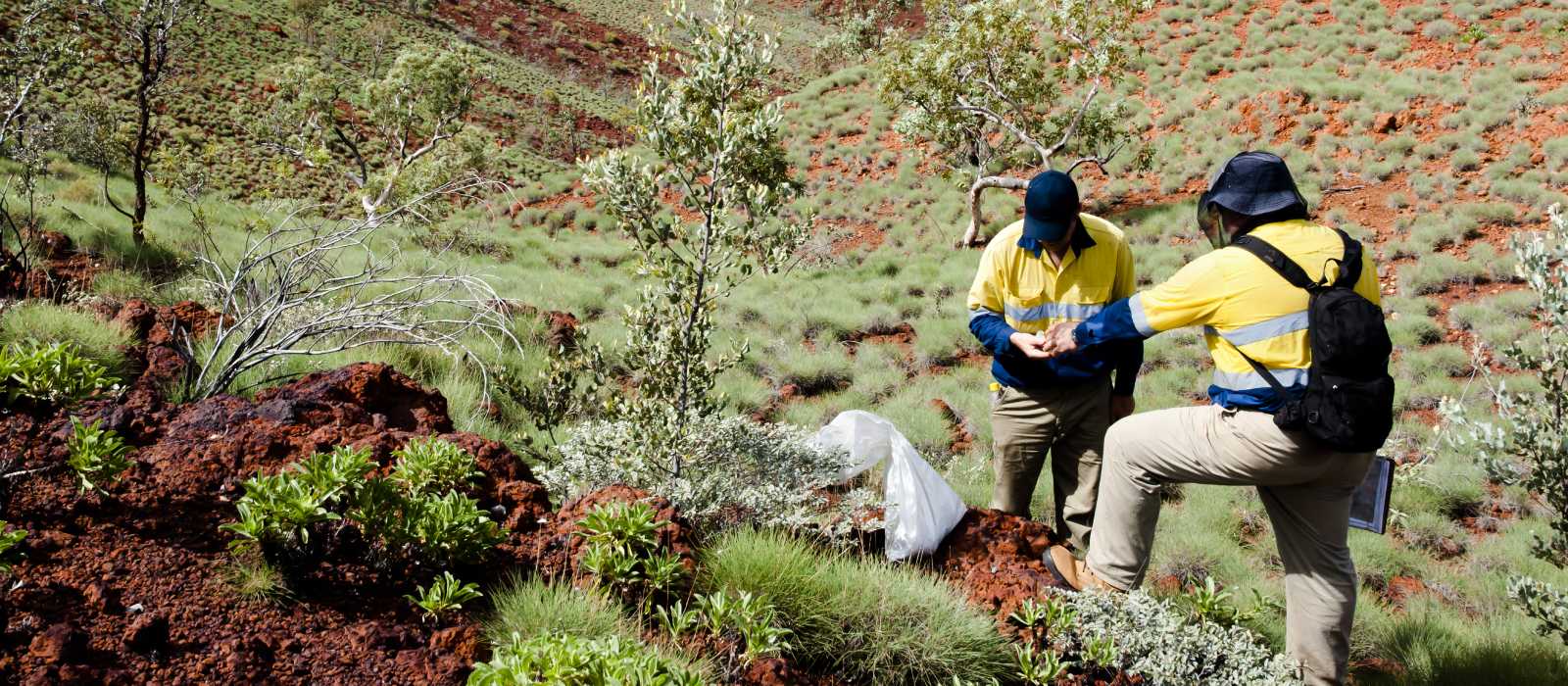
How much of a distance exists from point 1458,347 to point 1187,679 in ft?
27.9

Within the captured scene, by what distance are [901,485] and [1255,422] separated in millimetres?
1418

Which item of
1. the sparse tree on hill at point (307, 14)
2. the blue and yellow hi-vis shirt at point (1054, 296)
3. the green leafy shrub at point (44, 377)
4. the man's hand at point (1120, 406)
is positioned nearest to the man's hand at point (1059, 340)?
the blue and yellow hi-vis shirt at point (1054, 296)

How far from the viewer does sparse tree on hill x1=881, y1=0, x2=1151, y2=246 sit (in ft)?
42.3

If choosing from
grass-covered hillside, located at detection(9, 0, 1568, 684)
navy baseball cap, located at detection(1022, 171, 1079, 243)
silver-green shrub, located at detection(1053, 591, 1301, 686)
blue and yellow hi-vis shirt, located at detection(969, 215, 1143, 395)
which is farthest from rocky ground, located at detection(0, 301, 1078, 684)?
navy baseball cap, located at detection(1022, 171, 1079, 243)

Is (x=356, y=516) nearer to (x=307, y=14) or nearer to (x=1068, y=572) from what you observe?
(x=1068, y=572)

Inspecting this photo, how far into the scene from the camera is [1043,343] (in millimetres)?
3453

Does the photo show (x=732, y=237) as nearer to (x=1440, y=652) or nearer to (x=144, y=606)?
(x=144, y=606)

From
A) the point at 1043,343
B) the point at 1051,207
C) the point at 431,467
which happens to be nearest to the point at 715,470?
the point at 431,467

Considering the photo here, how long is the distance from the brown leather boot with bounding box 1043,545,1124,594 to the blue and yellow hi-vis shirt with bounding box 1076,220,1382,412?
0.88 metres

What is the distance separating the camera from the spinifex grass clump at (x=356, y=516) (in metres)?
2.37

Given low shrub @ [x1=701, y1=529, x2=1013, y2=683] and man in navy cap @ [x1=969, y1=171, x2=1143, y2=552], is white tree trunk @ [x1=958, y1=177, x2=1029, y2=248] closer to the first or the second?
man in navy cap @ [x1=969, y1=171, x2=1143, y2=552]

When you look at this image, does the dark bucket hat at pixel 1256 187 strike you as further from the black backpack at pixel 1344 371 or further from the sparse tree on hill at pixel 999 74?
the sparse tree on hill at pixel 999 74

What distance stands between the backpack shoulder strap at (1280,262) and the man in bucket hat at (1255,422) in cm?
2

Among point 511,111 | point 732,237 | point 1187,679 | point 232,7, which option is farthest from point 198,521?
point 232,7
